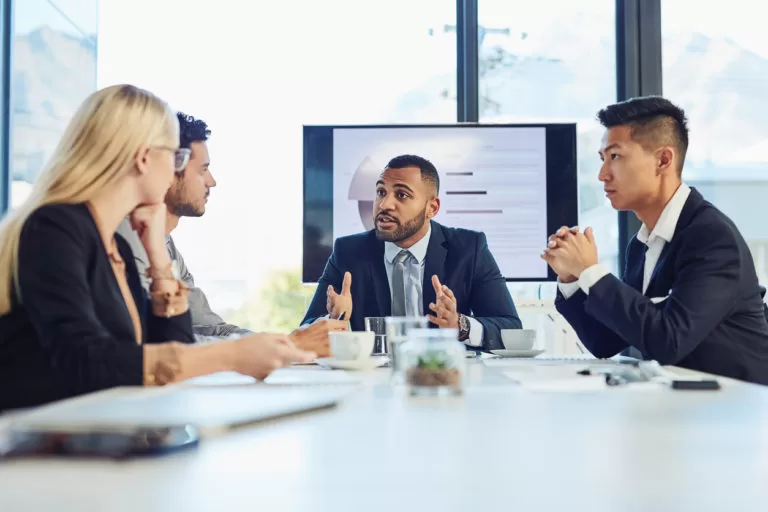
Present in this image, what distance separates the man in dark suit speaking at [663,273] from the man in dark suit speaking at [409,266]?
632mm

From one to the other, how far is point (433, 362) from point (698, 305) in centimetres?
120

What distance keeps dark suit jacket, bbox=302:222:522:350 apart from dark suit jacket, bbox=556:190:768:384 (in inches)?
34.9

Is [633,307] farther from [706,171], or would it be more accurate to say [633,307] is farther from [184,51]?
[184,51]

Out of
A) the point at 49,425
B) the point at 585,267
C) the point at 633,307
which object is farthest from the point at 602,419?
the point at 585,267

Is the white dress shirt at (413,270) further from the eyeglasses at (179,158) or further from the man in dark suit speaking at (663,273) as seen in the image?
the eyeglasses at (179,158)

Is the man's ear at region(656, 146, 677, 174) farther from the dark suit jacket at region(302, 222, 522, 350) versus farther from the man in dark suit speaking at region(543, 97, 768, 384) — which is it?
the dark suit jacket at region(302, 222, 522, 350)

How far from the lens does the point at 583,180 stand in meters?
4.47

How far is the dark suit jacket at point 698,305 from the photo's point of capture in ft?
7.45

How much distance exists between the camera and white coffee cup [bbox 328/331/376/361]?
191 cm

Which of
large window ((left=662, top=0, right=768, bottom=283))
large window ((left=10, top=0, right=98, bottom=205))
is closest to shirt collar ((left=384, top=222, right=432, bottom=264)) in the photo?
large window ((left=662, top=0, right=768, bottom=283))

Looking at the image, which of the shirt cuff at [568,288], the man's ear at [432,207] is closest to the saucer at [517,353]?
the shirt cuff at [568,288]

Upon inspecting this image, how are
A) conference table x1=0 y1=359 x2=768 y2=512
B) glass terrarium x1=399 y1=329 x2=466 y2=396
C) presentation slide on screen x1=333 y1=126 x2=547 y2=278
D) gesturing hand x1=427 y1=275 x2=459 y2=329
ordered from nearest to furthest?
conference table x1=0 y1=359 x2=768 y2=512
glass terrarium x1=399 y1=329 x2=466 y2=396
gesturing hand x1=427 y1=275 x2=459 y2=329
presentation slide on screen x1=333 y1=126 x2=547 y2=278

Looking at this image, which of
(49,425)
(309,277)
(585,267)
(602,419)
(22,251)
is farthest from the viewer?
(309,277)

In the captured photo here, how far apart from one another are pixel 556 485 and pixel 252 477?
26 cm
